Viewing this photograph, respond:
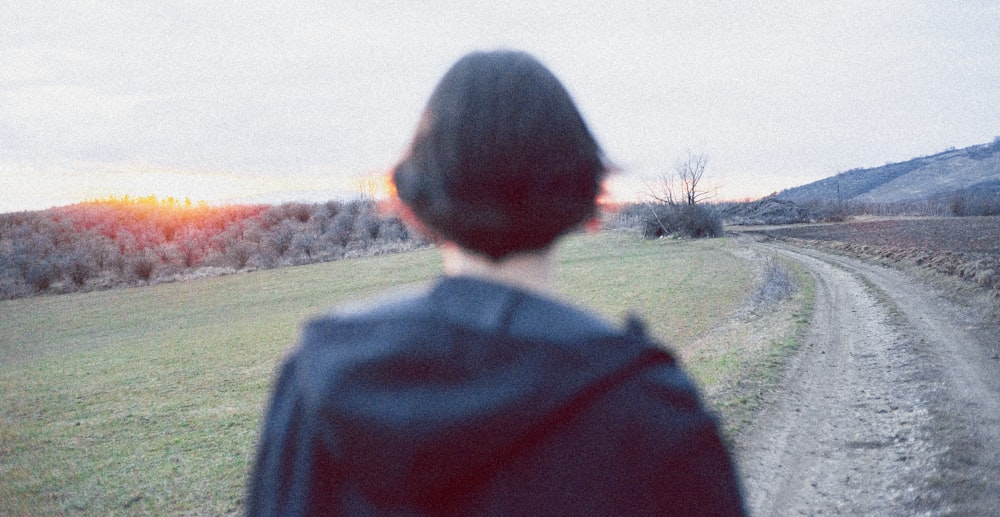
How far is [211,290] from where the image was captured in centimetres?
2953

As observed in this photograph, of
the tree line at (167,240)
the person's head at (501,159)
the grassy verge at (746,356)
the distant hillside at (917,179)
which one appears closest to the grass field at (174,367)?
the grassy verge at (746,356)

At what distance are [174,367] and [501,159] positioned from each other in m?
14.6

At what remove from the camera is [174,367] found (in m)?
12.8

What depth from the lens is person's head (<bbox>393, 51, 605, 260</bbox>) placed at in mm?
896

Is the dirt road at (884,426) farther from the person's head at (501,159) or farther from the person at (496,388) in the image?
the person's head at (501,159)

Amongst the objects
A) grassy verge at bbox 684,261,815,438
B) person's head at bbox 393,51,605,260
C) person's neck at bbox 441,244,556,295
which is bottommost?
grassy verge at bbox 684,261,815,438

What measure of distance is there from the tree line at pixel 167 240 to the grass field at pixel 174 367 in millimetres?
8756

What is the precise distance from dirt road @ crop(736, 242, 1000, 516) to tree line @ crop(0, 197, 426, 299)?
2543cm

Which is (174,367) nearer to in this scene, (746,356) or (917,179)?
(746,356)

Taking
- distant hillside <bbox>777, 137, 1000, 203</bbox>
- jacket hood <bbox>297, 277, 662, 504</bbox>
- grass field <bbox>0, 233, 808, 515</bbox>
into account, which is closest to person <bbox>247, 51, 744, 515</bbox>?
jacket hood <bbox>297, 277, 662, 504</bbox>

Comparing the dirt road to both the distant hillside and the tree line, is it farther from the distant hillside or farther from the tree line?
the distant hillside

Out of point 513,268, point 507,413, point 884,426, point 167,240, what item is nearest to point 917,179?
point 167,240

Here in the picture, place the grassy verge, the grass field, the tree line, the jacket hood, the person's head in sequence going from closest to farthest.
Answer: the jacket hood < the person's head < the grass field < the grassy verge < the tree line

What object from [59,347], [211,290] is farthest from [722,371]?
[211,290]
